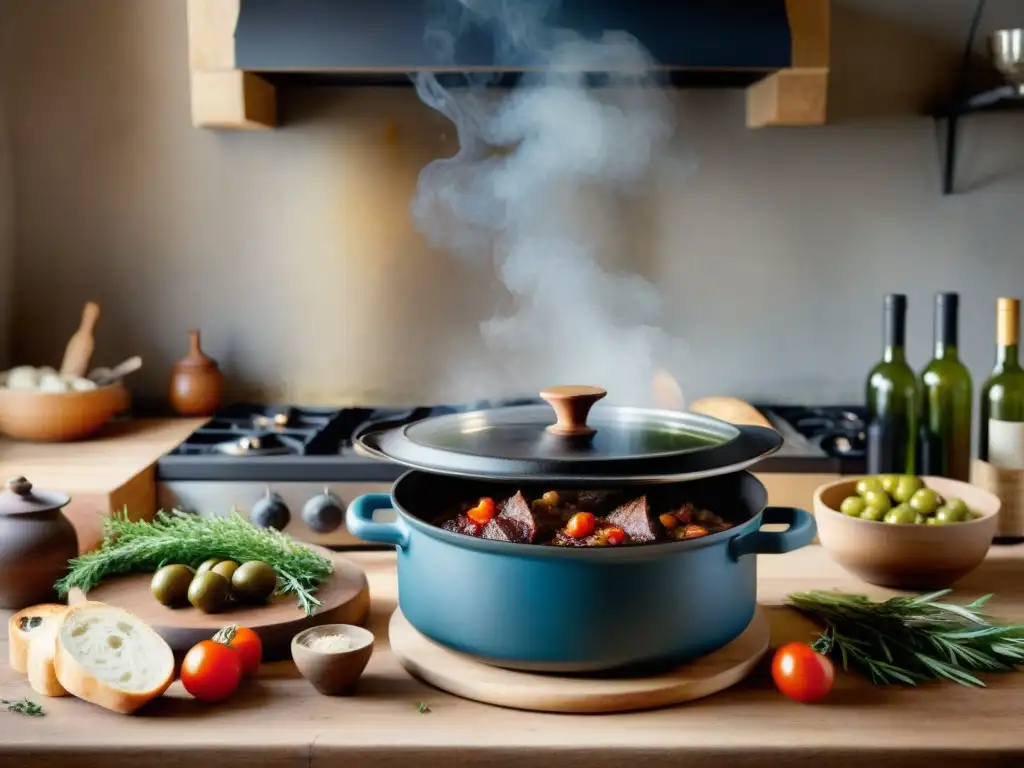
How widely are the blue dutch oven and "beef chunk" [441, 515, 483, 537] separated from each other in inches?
2.1

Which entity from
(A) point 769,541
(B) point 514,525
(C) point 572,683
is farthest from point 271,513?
(A) point 769,541

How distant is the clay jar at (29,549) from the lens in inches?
58.1

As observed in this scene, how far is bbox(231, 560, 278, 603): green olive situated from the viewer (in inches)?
54.7

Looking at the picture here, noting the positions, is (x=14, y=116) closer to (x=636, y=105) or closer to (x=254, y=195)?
(x=254, y=195)

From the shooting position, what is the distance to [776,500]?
7.63 ft

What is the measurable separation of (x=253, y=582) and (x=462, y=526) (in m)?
0.29

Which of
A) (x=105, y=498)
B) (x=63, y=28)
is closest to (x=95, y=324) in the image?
(x=63, y=28)

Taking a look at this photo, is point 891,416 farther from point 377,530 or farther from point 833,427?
point 377,530

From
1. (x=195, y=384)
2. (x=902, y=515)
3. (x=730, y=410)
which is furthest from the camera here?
(x=195, y=384)

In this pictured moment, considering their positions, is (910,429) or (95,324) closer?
(910,429)

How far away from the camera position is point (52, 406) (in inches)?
94.7

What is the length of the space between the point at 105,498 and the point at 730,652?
1.28 meters

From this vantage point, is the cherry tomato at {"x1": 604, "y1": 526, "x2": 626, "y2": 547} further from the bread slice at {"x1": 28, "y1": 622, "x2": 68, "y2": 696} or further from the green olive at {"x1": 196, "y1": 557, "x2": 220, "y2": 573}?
the bread slice at {"x1": 28, "y1": 622, "x2": 68, "y2": 696}

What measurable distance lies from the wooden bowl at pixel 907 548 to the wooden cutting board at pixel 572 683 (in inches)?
13.1
